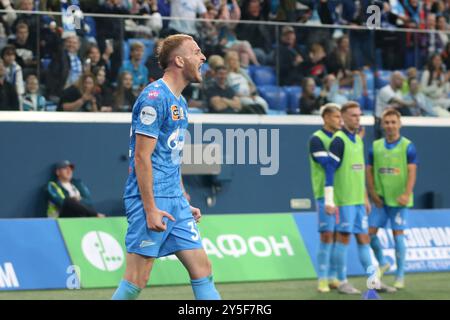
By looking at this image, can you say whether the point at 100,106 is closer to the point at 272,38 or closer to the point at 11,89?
the point at 11,89

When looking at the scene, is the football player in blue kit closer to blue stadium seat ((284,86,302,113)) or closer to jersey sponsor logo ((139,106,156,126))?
jersey sponsor logo ((139,106,156,126))

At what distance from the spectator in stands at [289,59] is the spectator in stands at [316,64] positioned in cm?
11

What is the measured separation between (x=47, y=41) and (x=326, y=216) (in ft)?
14.4

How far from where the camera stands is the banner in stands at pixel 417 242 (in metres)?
13.7

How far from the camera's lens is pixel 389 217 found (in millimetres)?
12555

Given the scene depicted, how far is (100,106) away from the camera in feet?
46.4

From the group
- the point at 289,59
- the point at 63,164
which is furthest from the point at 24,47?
the point at 289,59

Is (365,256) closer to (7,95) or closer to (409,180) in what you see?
(409,180)

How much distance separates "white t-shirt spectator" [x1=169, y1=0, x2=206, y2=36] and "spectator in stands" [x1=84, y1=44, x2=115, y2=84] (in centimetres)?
101

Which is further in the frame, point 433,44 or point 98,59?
point 433,44

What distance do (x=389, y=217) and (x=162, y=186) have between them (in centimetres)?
641

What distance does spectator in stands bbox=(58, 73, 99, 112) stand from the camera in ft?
45.0

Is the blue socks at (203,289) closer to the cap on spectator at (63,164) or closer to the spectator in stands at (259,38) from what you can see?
the cap on spectator at (63,164)

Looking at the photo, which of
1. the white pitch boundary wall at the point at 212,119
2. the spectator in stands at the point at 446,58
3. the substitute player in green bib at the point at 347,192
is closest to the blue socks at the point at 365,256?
the substitute player in green bib at the point at 347,192
